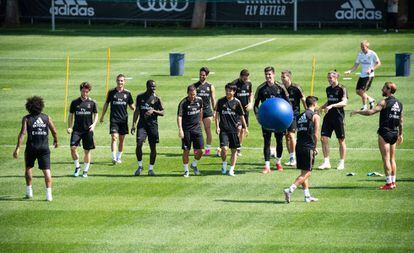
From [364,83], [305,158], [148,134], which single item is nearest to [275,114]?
[305,158]

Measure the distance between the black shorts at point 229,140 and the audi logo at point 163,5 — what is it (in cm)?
3459

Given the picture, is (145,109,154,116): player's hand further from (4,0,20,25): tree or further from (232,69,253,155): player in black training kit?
(4,0,20,25): tree

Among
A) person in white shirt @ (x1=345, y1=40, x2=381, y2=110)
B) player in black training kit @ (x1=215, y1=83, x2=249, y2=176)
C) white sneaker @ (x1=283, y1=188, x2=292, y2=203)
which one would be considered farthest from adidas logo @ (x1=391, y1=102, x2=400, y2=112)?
person in white shirt @ (x1=345, y1=40, x2=381, y2=110)

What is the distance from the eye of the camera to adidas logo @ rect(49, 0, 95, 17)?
6056cm

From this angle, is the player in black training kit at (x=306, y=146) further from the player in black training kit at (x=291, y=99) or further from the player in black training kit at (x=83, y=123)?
the player in black training kit at (x=83, y=123)

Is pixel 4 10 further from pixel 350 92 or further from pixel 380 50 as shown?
pixel 350 92

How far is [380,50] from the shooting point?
1850 inches

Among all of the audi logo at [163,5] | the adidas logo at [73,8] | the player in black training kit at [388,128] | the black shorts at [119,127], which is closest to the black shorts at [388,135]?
the player in black training kit at [388,128]

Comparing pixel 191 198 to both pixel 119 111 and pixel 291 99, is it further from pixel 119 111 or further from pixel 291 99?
pixel 119 111

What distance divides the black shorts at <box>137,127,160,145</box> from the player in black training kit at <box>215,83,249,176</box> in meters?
1.63

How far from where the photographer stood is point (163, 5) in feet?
194

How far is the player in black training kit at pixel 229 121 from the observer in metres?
25.2

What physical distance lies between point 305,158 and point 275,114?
5.84 ft

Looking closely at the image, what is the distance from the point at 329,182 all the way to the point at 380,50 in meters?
23.8
